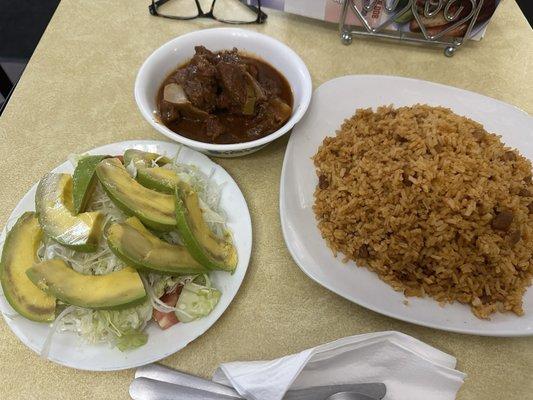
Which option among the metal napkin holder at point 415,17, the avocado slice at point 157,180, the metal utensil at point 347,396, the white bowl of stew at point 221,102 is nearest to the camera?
the metal utensil at point 347,396

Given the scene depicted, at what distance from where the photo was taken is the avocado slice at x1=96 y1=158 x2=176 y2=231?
1.15 m

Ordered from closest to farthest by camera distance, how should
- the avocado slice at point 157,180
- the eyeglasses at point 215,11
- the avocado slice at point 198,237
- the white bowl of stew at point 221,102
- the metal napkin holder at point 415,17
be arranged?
the avocado slice at point 198,237, the avocado slice at point 157,180, the white bowl of stew at point 221,102, the metal napkin holder at point 415,17, the eyeglasses at point 215,11

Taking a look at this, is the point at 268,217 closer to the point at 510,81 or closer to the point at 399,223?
the point at 399,223

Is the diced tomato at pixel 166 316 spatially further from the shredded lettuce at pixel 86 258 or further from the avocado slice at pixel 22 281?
the avocado slice at pixel 22 281

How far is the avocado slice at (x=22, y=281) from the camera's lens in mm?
1090

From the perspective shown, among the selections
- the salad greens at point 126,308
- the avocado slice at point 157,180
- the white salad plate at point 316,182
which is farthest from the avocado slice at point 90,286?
the white salad plate at point 316,182

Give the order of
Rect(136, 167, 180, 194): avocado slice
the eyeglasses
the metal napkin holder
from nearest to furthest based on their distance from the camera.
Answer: Rect(136, 167, 180, 194): avocado slice < the metal napkin holder < the eyeglasses

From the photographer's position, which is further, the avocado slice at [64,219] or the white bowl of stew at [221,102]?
the white bowl of stew at [221,102]

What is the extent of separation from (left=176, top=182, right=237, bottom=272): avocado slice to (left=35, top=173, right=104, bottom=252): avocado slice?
249 millimetres

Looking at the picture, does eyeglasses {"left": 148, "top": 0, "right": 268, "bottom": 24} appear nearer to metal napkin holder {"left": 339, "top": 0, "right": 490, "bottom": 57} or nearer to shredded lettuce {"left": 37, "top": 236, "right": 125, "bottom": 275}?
metal napkin holder {"left": 339, "top": 0, "right": 490, "bottom": 57}

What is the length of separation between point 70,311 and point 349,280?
0.79 m

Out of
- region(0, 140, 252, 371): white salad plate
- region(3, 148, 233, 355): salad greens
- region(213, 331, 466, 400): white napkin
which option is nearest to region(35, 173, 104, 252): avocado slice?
region(3, 148, 233, 355): salad greens

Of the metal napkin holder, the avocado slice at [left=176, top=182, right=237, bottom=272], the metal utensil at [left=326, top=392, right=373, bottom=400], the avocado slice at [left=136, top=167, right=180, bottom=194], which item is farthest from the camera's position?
the metal napkin holder

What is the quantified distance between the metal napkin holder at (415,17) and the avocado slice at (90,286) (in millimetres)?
1433
